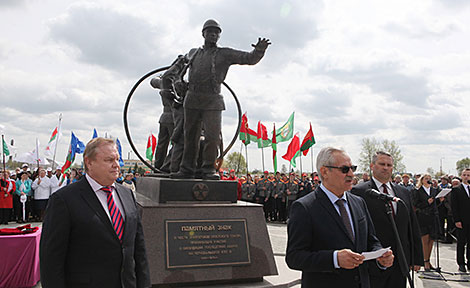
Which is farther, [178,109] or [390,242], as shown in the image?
[178,109]

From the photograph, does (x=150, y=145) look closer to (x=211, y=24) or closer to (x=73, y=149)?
(x=73, y=149)

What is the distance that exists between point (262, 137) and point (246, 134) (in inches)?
36.3

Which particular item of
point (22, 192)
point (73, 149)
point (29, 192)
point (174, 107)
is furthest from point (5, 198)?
point (174, 107)

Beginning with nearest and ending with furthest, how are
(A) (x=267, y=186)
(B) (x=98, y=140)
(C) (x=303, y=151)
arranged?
1. (B) (x=98, y=140)
2. (A) (x=267, y=186)
3. (C) (x=303, y=151)

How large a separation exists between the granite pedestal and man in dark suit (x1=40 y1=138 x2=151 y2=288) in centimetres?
234

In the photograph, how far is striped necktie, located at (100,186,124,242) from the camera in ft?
8.91

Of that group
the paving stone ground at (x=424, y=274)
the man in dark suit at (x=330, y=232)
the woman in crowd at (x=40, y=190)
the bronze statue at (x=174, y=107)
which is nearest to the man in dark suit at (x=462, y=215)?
the paving stone ground at (x=424, y=274)

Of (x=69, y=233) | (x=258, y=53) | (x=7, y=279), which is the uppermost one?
(x=258, y=53)

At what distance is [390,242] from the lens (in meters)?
4.04

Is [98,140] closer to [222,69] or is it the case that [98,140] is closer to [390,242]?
[390,242]

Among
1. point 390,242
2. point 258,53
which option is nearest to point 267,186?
point 258,53

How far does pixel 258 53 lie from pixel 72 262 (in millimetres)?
4377

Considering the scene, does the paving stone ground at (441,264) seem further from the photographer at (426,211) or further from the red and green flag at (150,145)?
the red and green flag at (150,145)

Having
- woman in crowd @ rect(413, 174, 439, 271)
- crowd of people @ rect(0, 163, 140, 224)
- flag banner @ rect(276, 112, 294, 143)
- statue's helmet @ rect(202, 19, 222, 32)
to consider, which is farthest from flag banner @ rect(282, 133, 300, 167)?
statue's helmet @ rect(202, 19, 222, 32)
